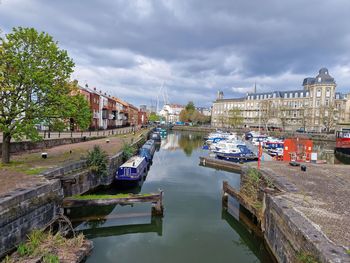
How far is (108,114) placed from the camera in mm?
67562

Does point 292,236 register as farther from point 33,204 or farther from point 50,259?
point 33,204

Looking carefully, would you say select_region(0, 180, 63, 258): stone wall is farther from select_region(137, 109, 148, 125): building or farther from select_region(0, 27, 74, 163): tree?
select_region(137, 109, 148, 125): building

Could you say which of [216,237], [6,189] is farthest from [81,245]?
[216,237]

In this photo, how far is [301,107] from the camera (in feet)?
312

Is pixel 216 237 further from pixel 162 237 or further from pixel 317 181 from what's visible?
pixel 317 181

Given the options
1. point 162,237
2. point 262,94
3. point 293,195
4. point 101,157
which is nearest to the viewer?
point 293,195

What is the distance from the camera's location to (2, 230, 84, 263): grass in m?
7.97

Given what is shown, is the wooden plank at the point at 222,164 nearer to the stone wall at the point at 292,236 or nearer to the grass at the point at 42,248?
the stone wall at the point at 292,236

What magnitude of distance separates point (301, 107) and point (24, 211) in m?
104

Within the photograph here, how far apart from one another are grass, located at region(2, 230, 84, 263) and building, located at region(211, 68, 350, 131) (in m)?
84.9

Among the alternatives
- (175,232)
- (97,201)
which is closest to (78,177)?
→ (97,201)

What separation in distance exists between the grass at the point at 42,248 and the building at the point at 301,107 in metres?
84.9

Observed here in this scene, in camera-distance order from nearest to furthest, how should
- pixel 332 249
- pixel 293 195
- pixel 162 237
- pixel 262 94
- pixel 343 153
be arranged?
pixel 332 249 < pixel 293 195 < pixel 162 237 < pixel 343 153 < pixel 262 94

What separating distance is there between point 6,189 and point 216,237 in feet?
34.2
